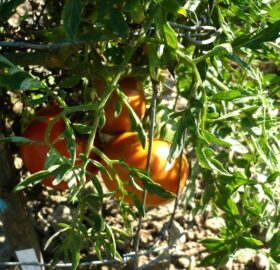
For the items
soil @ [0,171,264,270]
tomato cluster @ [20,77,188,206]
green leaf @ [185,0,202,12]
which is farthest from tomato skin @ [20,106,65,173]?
green leaf @ [185,0,202,12]

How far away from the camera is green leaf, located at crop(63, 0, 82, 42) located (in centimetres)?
70

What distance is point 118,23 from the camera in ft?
2.43

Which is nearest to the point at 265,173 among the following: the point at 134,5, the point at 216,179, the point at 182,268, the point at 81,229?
the point at 216,179

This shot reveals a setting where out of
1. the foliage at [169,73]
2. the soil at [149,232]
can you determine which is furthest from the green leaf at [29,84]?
the soil at [149,232]

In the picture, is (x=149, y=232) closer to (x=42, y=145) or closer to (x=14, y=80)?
(x=42, y=145)

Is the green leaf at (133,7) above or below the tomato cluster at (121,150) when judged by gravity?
above

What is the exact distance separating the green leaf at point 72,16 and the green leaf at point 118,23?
5 cm

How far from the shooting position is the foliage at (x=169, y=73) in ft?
2.71

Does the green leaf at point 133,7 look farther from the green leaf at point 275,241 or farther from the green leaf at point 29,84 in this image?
the green leaf at point 275,241

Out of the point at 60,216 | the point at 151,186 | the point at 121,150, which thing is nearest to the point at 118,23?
the point at 151,186

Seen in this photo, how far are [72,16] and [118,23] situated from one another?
0.06 meters

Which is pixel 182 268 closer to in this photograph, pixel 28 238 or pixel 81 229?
pixel 28 238

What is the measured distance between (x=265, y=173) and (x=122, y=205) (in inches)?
19.1

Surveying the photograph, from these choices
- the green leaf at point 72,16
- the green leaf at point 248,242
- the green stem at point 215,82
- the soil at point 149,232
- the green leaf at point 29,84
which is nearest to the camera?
the green leaf at point 72,16
